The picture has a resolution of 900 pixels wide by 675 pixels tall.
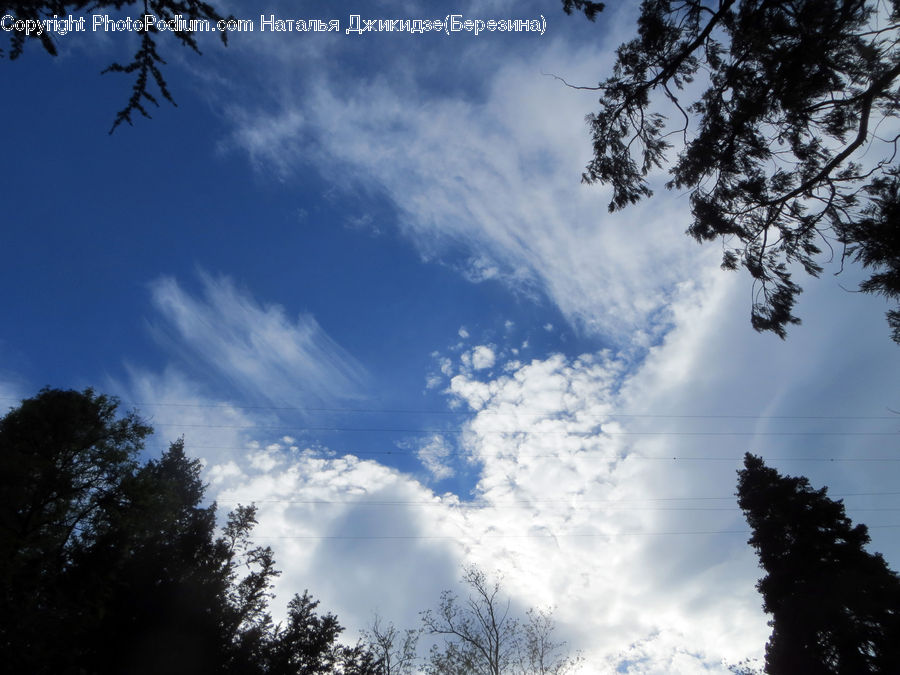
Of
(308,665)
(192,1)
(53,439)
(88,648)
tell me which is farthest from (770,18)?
(53,439)

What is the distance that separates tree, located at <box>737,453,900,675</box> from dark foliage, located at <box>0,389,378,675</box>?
1686 centimetres

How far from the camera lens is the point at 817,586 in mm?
16922

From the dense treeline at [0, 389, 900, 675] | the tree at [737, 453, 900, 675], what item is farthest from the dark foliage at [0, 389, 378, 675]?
the tree at [737, 453, 900, 675]

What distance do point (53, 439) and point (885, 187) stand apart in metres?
26.2

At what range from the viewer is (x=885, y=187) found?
5.46 m

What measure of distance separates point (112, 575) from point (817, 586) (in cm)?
2618

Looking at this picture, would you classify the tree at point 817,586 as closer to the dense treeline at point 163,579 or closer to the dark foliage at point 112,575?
the dense treeline at point 163,579

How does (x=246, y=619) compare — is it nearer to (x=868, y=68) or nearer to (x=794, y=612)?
(x=794, y=612)

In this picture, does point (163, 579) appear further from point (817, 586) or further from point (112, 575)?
point (817, 586)

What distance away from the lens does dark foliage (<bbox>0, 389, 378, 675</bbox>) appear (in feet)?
43.5

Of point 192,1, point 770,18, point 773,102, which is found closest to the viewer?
point 192,1

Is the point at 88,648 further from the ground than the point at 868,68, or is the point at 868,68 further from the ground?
the point at 868,68

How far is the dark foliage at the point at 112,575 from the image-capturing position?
13266mm

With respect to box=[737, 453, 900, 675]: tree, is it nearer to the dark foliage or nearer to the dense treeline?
the dense treeline
